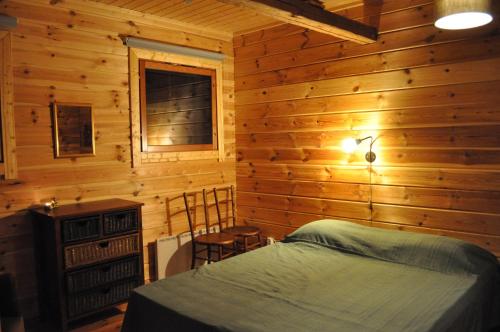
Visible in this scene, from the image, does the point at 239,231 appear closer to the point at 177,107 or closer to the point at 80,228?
the point at 177,107

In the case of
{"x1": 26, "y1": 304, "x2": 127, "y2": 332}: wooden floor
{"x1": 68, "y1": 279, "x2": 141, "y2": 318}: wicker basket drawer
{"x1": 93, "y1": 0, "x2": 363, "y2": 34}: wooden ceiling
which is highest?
{"x1": 93, "y1": 0, "x2": 363, "y2": 34}: wooden ceiling

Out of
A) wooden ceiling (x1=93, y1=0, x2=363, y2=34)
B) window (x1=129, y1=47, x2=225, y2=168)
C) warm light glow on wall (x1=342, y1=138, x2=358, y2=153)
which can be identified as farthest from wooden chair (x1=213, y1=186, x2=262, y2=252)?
wooden ceiling (x1=93, y1=0, x2=363, y2=34)

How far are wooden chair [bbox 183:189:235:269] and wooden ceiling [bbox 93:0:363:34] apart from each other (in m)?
1.68

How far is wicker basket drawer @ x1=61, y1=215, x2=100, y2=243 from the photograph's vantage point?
296cm

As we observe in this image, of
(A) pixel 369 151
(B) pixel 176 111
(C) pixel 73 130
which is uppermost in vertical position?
(B) pixel 176 111

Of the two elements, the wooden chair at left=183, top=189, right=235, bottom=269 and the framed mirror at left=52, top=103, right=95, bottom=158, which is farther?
the wooden chair at left=183, top=189, right=235, bottom=269

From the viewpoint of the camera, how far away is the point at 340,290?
2324 mm

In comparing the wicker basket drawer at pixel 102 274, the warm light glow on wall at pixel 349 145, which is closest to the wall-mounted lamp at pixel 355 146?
the warm light glow on wall at pixel 349 145

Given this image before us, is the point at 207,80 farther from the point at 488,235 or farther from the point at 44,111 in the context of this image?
the point at 488,235

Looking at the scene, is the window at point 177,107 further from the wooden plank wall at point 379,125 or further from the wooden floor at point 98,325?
the wooden floor at point 98,325

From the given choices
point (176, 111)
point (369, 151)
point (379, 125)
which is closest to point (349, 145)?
point (369, 151)

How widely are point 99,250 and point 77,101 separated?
1219 mm

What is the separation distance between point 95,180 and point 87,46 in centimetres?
111

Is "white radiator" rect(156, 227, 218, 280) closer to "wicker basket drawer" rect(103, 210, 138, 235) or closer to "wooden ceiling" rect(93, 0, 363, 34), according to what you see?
"wicker basket drawer" rect(103, 210, 138, 235)
